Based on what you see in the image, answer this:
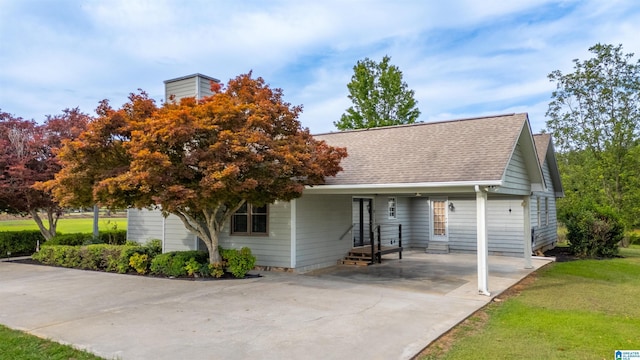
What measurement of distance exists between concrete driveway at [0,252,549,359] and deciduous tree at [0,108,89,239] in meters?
3.18

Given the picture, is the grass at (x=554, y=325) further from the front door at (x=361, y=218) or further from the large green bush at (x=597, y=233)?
the front door at (x=361, y=218)

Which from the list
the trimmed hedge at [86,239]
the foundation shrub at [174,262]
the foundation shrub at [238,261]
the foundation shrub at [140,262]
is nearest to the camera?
the foundation shrub at [238,261]

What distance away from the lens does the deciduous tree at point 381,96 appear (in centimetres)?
2886

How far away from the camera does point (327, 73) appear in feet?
68.7

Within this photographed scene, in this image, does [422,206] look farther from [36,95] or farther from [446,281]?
[36,95]

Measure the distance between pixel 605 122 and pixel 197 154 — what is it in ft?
65.6

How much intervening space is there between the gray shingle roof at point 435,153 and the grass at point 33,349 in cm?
651


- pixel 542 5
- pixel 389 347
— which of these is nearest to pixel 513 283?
pixel 389 347

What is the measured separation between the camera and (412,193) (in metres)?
10.2

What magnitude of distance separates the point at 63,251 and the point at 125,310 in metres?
7.08

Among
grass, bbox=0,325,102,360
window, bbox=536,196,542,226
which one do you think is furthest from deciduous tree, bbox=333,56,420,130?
grass, bbox=0,325,102,360

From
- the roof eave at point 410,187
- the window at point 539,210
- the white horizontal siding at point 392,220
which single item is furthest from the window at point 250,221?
the window at point 539,210

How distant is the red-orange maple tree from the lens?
8062 mm

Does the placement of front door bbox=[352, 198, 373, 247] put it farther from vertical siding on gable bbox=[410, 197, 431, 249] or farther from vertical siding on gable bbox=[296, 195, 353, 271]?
vertical siding on gable bbox=[410, 197, 431, 249]
